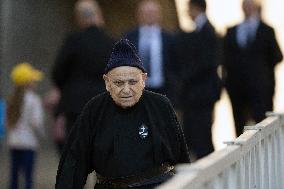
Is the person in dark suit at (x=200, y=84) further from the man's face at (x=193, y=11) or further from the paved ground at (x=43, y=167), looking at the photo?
the paved ground at (x=43, y=167)

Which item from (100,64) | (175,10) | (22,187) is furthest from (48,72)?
(100,64)

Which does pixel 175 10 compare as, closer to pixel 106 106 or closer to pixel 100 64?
pixel 100 64

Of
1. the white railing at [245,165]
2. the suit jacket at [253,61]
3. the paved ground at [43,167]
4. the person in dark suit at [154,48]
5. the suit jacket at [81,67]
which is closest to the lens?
the white railing at [245,165]

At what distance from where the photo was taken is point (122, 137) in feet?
20.8

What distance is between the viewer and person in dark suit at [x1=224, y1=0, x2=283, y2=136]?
37.0 ft

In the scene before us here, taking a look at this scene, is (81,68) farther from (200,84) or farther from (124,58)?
(124,58)

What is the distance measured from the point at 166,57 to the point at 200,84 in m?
0.58

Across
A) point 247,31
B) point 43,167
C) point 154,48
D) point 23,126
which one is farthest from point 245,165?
point 43,167

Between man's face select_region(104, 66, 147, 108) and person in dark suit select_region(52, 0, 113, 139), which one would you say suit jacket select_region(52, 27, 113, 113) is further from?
man's face select_region(104, 66, 147, 108)

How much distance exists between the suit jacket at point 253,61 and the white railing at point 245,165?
3.40m

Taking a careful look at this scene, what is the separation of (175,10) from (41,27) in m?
2.00

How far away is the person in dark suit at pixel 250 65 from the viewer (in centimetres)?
1127

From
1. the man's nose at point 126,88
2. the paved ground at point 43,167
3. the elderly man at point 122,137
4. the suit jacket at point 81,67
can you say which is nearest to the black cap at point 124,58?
the elderly man at point 122,137

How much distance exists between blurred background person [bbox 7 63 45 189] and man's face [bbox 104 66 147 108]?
182 inches
